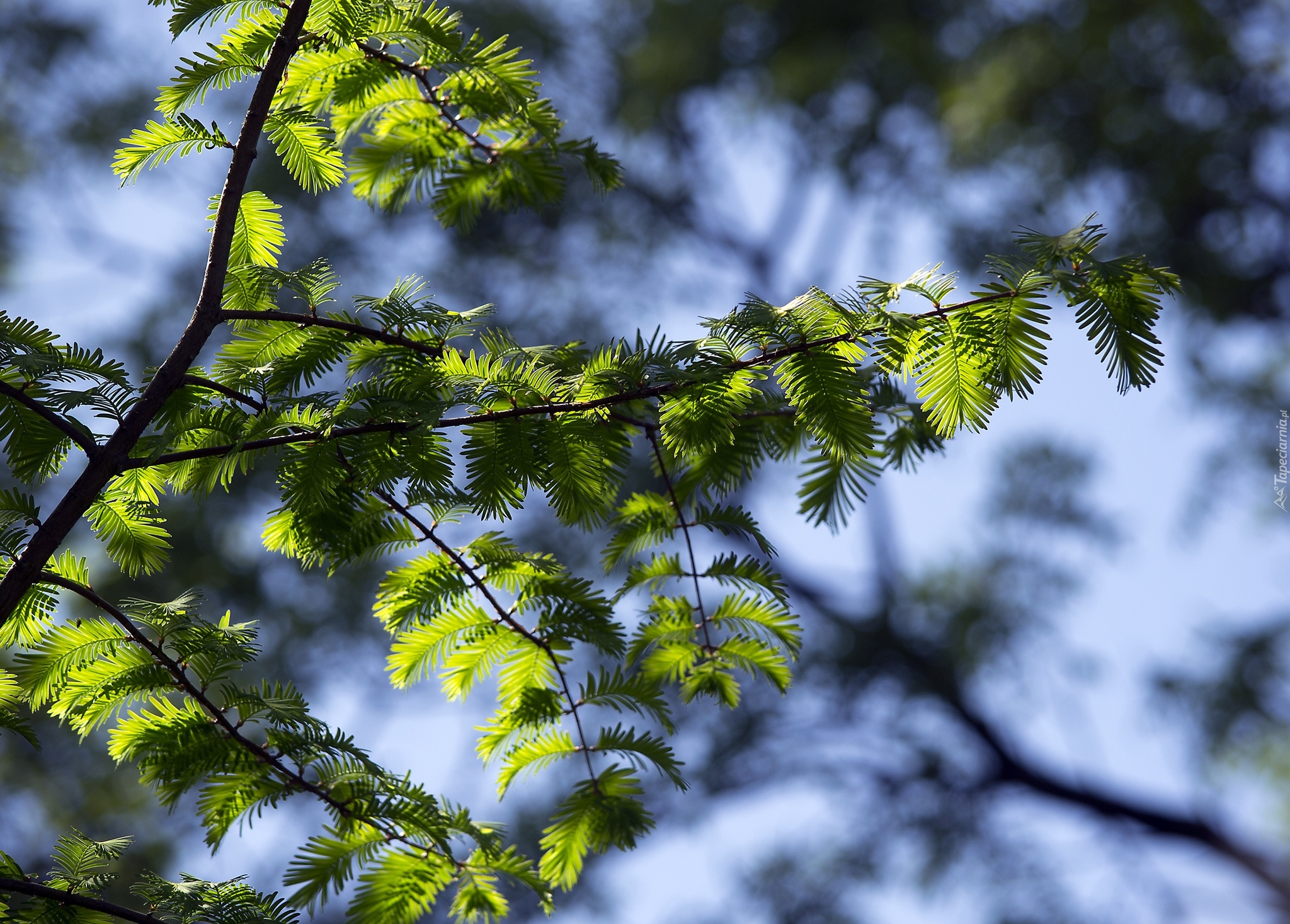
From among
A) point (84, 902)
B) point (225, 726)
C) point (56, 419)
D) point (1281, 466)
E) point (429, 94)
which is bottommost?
point (84, 902)

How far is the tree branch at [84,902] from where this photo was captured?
0.90m

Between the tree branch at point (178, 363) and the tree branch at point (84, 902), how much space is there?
248mm

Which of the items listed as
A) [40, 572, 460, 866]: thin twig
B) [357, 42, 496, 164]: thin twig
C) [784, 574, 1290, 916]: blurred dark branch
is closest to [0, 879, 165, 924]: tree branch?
[40, 572, 460, 866]: thin twig

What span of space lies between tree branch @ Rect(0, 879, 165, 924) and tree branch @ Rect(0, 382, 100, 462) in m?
0.40

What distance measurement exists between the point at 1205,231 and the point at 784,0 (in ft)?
12.1

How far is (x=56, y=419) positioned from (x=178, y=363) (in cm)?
12

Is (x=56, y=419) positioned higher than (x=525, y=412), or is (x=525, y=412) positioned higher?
(x=525, y=412)

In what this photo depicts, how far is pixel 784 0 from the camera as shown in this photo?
7.85 meters

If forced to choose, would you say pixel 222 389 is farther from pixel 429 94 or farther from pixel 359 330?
pixel 429 94

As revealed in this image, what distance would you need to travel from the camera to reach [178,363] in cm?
98

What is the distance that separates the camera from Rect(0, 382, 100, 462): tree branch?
92 centimetres

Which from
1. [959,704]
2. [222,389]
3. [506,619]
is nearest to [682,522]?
[506,619]

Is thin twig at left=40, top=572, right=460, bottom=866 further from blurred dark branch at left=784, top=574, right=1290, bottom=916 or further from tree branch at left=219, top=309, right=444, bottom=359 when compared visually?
blurred dark branch at left=784, top=574, right=1290, bottom=916

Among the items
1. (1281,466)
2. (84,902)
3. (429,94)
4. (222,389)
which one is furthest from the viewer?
(1281,466)
